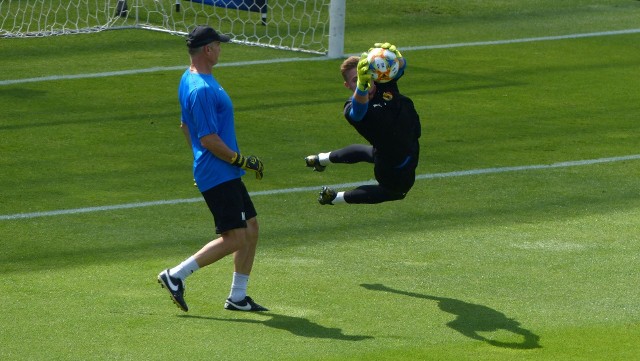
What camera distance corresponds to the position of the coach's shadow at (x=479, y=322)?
8828 millimetres

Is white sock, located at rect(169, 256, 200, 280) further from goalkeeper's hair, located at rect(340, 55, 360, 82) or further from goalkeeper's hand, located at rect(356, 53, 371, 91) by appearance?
goalkeeper's hair, located at rect(340, 55, 360, 82)

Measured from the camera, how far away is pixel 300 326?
29.9 ft

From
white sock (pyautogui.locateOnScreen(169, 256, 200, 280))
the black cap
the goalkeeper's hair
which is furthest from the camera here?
the goalkeeper's hair

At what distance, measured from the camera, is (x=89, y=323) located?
9.04 m

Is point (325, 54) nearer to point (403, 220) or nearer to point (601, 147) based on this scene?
point (601, 147)

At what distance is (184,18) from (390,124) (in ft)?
36.9

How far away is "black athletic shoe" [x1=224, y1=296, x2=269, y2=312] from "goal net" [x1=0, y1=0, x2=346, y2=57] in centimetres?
1034

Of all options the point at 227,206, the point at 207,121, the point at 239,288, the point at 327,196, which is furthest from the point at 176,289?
the point at 327,196

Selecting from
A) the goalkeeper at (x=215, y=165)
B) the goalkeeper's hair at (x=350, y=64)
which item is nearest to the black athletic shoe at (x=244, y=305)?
the goalkeeper at (x=215, y=165)

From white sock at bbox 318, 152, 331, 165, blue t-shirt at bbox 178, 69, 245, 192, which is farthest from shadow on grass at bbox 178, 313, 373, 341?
white sock at bbox 318, 152, 331, 165

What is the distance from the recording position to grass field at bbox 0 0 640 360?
8.98 metres

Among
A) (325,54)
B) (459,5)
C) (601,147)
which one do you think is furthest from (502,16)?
(601,147)

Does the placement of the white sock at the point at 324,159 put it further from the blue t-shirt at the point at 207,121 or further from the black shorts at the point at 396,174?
the blue t-shirt at the point at 207,121

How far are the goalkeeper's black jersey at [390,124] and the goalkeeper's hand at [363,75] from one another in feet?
1.23
